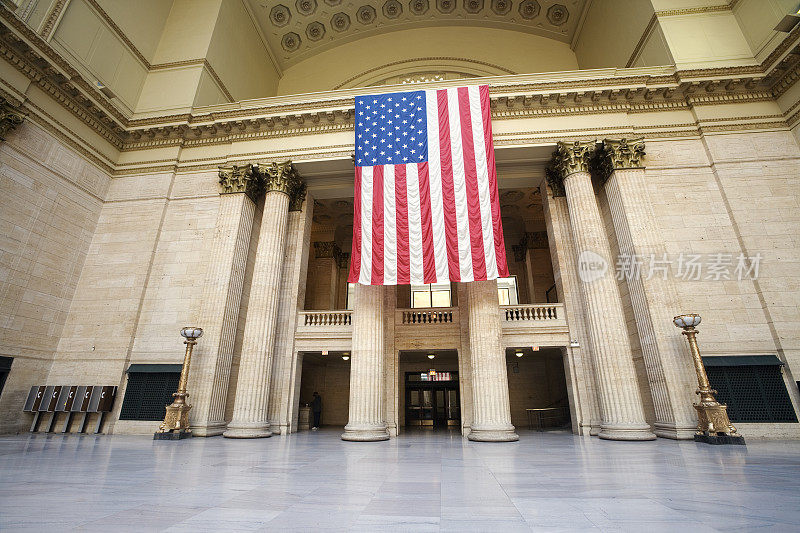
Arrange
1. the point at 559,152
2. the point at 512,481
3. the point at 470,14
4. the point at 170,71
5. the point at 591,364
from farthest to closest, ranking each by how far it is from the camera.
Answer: the point at 470,14, the point at 170,71, the point at 559,152, the point at 591,364, the point at 512,481

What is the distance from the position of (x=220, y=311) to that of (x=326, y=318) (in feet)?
10.7

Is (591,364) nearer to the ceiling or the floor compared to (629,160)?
nearer to the floor

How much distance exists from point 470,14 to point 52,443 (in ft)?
75.6

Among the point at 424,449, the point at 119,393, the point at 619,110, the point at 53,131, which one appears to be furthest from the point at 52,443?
the point at 619,110

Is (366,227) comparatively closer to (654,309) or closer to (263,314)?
(263,314)

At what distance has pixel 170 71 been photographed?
1453 centimetres

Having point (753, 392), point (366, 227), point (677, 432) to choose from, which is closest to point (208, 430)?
point (366, 227)

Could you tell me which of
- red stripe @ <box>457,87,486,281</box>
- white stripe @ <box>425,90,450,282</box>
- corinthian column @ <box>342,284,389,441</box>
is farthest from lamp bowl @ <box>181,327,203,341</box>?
red stripe @ <box>457,87,486,281</box>

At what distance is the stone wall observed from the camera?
1009 centimetres

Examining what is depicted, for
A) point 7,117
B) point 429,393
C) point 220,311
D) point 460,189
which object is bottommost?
point 429,393

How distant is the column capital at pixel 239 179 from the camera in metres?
12.4

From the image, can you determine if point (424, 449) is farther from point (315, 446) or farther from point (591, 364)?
point (591, 364)

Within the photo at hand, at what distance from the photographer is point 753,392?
29.7ft

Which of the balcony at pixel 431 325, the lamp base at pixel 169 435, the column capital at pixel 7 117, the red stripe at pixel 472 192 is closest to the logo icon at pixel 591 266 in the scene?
the balcony at pixel 431 325
